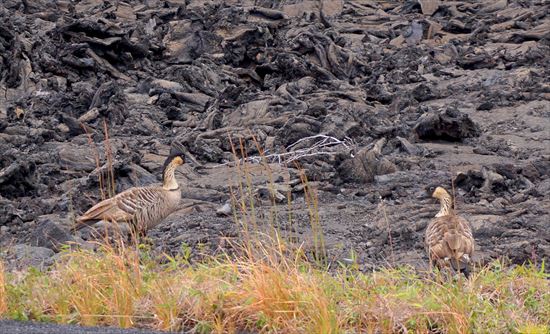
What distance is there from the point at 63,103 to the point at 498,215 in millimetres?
10256

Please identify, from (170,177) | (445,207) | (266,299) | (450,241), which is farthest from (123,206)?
(266,299)

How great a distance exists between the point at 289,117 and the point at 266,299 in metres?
13.3

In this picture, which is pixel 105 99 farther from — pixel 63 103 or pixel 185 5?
pixel 185 5

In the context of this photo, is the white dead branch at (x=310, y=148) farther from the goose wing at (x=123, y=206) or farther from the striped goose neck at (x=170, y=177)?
the goose wing at (x=123, y=206)

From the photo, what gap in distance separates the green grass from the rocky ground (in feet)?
7.62

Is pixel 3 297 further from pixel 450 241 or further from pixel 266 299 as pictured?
pixel 450 241

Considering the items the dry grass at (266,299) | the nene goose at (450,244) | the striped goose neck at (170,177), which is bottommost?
the striped goose neck at (170,177)

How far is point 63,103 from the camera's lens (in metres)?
21.8

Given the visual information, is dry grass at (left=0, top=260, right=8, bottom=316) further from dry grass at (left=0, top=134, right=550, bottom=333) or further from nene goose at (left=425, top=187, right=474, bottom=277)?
nene goose at (left=425, top=187, right=474, bottom=277)

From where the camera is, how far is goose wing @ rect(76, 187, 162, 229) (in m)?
11.7

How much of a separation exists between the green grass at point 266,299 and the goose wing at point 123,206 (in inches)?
142

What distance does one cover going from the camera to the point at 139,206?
39.9 feet

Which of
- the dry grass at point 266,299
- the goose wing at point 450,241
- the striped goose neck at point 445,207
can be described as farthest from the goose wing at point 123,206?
the dry grass at point 266,299

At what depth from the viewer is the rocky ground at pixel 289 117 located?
14.3 meters
